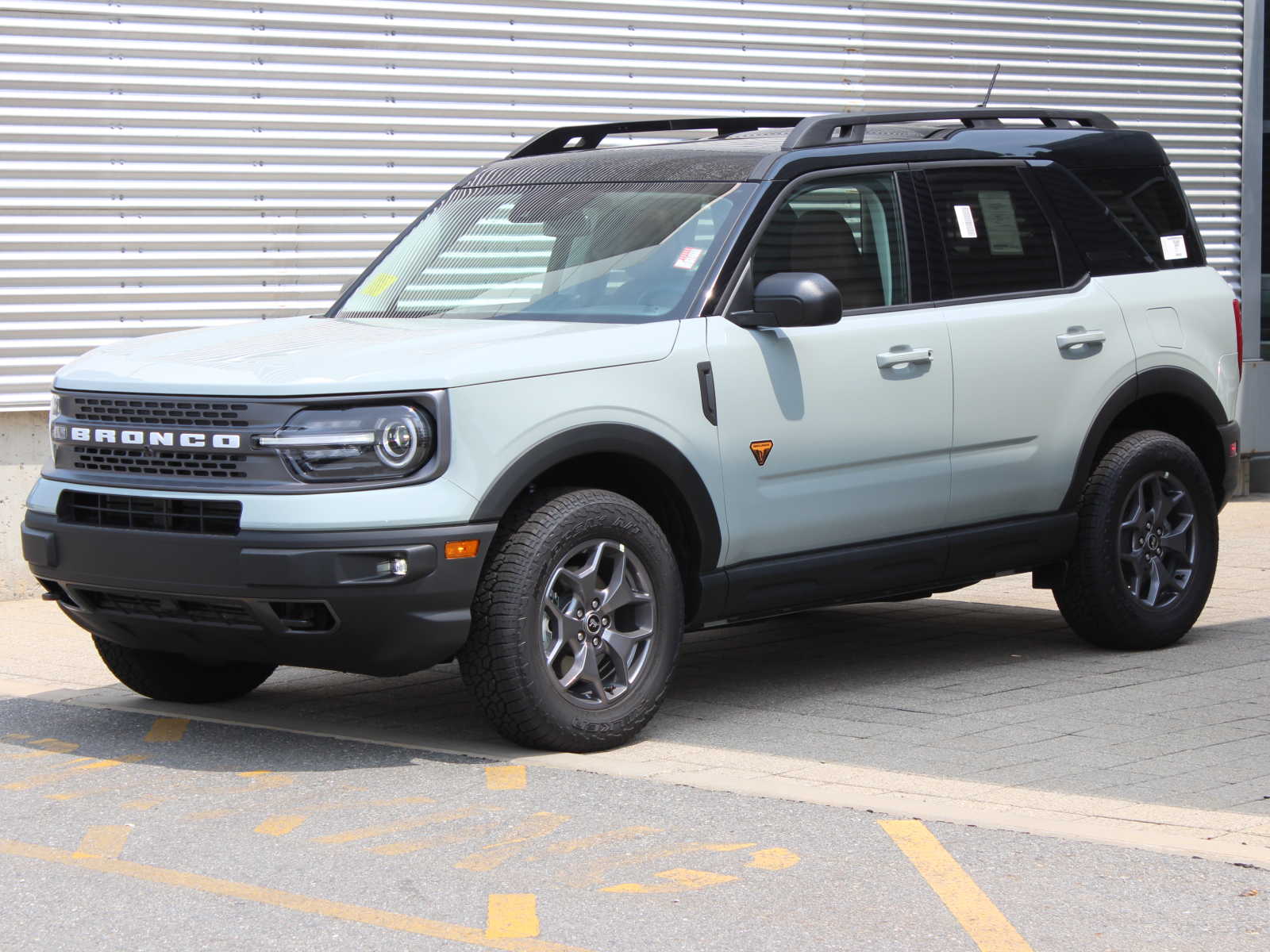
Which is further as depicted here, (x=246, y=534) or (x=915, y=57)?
(x=915, y=57)

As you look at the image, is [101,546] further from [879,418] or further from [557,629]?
[879,418]

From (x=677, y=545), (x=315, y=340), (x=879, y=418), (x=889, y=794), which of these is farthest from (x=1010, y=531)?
(x=315, y=340)

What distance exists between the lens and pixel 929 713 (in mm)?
6762

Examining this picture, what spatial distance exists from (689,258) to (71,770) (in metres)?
2.56

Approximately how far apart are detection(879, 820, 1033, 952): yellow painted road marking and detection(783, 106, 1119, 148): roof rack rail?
9.01ft

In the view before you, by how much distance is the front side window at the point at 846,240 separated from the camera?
6738 mm

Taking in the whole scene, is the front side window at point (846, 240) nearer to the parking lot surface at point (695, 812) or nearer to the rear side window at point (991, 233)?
the rear side window at point (991, 233)

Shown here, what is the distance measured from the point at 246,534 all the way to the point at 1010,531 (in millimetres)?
2971

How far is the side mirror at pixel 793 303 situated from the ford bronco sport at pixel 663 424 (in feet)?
0.04

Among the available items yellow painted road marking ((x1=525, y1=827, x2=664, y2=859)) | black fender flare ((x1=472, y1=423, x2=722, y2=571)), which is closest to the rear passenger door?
black fender flare ((x1=472, y1=423, x2=722, y2=571))

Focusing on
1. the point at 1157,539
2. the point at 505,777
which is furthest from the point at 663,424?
the point at 1157,539

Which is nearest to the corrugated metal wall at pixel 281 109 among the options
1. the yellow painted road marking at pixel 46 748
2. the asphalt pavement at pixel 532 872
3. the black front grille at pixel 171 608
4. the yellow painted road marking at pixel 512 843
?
the yellow painted road marking at pixel 46 748

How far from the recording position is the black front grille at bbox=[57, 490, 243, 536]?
5.80 m

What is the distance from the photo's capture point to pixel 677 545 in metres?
6.50
